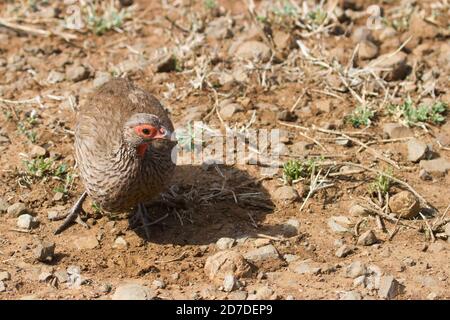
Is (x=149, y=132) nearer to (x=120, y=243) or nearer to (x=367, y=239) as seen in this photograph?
(x=120, y=243)

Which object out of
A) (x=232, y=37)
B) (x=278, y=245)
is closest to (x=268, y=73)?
(x=232, y=37)

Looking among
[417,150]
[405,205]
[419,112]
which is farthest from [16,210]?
[419,112]

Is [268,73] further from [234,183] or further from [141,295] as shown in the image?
[141,295]

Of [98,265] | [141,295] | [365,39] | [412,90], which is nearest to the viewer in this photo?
[141,295]

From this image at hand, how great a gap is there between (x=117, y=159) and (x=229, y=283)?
1.30m

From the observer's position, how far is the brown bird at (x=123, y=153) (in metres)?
5.88

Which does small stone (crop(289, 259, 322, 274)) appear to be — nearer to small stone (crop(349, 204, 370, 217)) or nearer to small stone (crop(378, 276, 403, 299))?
small stone (crop(378, 276, 403, 299))

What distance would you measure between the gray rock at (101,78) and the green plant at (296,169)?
2.32 meters

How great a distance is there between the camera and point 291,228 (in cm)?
621

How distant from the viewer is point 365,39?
8430 millimetres

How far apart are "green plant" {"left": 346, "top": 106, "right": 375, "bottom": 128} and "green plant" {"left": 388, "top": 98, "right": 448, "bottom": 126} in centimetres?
23

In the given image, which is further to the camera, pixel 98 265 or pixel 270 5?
pixel 270 5

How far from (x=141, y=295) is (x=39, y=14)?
4.87 meters

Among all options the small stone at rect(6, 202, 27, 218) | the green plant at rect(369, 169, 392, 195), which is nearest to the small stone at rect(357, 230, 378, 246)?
the green plant at rect(369, 169, 392, 195)
